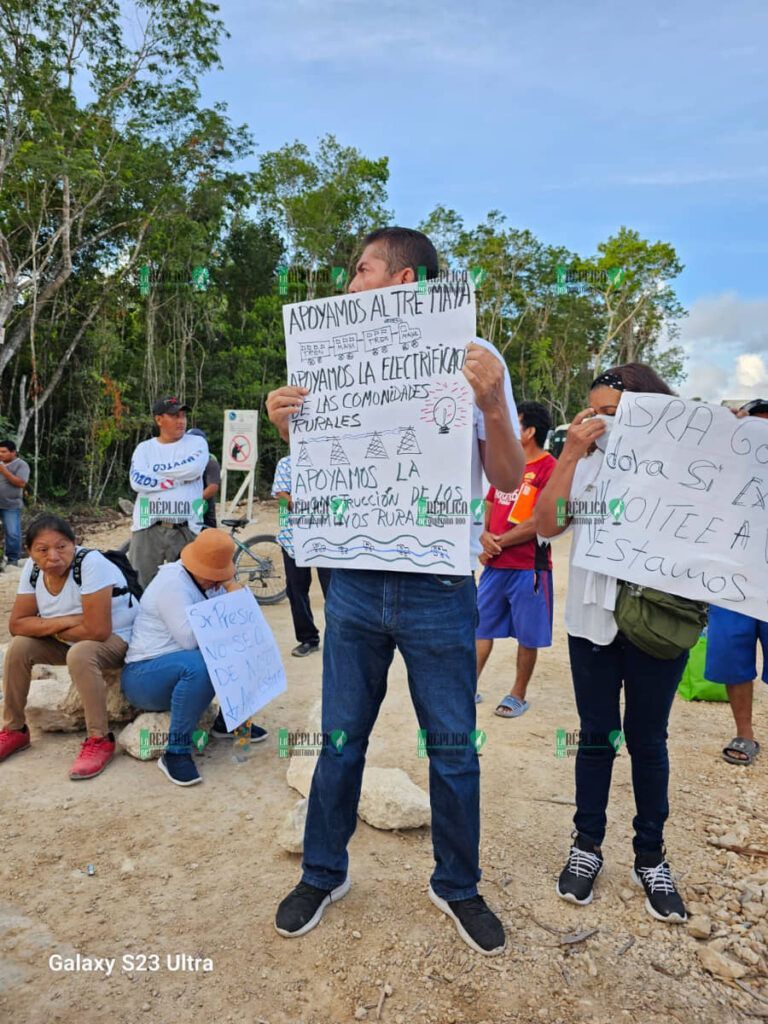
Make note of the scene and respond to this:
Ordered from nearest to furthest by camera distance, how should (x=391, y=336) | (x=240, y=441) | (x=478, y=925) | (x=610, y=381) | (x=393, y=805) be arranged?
(x=478, y=925) → (x=391, y=336) → (x=610, y=381) → (x=393, y=805) → (x=240, y=441)

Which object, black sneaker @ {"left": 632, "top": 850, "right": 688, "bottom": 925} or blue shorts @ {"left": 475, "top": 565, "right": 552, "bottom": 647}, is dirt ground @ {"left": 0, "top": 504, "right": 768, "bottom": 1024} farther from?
blue shorts @ {"left": 475, "top": 565, "right": 552, "bottom": 647}

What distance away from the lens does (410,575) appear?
2.26 metres

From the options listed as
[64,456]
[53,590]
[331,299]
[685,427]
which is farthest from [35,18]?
[685,427]

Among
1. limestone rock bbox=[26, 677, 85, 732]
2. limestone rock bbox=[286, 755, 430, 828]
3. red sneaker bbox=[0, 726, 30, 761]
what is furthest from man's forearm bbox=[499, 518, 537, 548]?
red sneaker bbox=[0, 726, 30, 761]

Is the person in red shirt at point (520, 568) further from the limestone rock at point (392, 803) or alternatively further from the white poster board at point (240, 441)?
the white poster board at point (240, 441)

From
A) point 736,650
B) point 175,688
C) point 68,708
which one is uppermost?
point 736,650

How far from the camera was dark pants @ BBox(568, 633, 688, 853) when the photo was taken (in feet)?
7.93

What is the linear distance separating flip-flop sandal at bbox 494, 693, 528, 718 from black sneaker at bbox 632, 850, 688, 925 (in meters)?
1.87

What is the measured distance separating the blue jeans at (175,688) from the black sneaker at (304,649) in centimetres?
201

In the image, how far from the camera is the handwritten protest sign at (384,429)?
7.38 feet

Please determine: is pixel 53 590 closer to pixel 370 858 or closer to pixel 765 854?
pixel 370 858

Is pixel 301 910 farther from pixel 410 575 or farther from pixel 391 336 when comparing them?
pixel 391 336

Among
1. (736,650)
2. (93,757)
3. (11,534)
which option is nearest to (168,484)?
(93,757)

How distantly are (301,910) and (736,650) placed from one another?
284 centimetres
